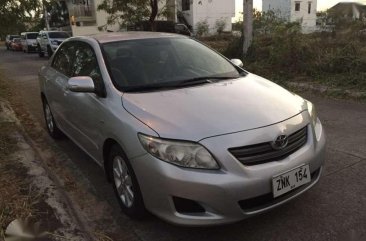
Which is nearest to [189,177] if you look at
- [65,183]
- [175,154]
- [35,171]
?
[175,154]

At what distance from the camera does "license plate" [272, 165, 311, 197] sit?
295 centimetres

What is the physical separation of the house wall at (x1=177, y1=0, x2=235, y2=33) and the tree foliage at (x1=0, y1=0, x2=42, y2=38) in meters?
25.1

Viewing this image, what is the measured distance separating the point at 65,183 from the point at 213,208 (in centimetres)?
207

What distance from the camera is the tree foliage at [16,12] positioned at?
25.4ft

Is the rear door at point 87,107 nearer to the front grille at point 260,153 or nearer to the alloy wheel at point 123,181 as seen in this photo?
the alloy wheel at point 123,181

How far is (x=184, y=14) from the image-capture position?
3450 centimetres

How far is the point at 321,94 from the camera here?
7.94 metres

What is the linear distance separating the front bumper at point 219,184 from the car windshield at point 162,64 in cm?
107

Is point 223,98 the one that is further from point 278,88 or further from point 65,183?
point 65,183

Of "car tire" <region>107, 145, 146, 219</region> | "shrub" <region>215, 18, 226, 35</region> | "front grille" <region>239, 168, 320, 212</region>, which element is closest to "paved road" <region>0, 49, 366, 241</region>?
"car tire" <region>107, 145, 146, 219</region>

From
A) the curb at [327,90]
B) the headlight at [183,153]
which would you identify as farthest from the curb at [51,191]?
the curb at [327,90]

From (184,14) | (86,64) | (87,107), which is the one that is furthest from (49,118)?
→ (184,14)

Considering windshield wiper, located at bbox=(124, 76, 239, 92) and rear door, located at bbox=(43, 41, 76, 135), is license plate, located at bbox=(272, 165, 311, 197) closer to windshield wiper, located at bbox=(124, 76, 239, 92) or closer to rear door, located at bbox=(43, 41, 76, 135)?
windshield wiper, located at bbox=(124, 76, 239, 92)

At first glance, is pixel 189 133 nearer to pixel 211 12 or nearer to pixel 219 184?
pixel 219 184
